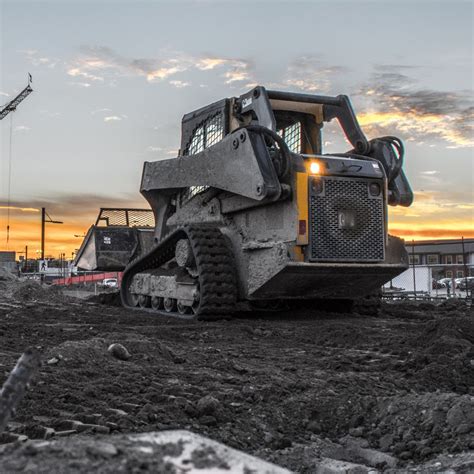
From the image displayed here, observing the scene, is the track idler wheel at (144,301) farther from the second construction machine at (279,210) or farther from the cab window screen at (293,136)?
the cab window screen at (293,136)

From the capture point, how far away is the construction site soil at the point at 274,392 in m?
3.82

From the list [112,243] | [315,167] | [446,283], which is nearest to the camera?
[315,167]

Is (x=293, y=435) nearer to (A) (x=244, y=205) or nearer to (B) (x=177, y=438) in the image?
(B) (x=177, y=438)

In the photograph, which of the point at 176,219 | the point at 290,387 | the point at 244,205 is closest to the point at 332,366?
the point at 290,387

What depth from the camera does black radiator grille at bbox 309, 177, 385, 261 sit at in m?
9.52

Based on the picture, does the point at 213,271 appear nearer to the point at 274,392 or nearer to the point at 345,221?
the point at 345,221

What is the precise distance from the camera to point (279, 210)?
9.77 m

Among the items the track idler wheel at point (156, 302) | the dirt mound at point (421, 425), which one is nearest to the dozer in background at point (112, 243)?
the track idler wheel at point (156, 302)

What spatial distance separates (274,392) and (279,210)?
16.8 feet

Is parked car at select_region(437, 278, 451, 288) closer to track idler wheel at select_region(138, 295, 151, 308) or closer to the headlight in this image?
track idler wheel at select_region(138, 295, 151, 308)

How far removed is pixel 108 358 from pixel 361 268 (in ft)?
16.4

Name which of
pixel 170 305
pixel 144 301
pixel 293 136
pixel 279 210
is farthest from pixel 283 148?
pixel 144 301

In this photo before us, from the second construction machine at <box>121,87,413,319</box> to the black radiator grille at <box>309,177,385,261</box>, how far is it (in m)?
0.01

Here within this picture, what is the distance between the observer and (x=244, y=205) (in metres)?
10.3
